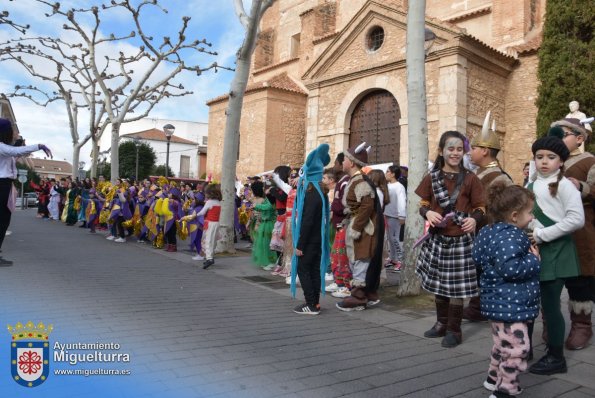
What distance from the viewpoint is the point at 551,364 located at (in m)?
3.68

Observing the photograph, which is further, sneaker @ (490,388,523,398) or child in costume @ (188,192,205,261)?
child in costume @ (188,192,205,261)

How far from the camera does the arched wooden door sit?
1727cm

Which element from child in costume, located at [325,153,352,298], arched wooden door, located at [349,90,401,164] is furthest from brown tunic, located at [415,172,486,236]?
arched wooden door, located at [349,90,401,164]

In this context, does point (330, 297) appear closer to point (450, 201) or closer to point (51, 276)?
point (450, 201)

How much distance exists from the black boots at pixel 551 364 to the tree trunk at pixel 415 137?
2.73 meters

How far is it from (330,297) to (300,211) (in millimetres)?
1661

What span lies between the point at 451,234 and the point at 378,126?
14238 mm

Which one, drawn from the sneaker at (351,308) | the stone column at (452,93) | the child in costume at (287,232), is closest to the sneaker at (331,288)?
the child in costume at (287,232)

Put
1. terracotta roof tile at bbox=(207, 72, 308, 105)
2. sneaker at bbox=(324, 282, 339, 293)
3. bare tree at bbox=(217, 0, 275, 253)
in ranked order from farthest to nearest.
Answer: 1. terracotta roof tile at bbox=(207, 72, 308, 105)
2. bare tree at bbox=(217, 0, 275, 253)
3. sneaker at bbox=(324, 282, 339, 293)

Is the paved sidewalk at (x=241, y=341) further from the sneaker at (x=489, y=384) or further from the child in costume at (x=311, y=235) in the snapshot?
the child in costume at (x=311, y=235)

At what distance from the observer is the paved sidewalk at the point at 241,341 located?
3.23 metres

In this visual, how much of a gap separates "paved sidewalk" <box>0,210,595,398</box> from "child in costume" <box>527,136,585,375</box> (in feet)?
0.72

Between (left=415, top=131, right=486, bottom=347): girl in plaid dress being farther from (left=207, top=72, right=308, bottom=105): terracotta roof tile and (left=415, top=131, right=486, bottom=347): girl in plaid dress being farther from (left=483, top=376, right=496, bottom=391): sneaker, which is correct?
(left=207, top=72, right=308, bottom=105): terracotta roof tile

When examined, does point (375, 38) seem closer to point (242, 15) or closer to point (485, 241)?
point (242, 15)
